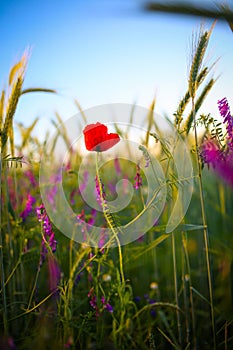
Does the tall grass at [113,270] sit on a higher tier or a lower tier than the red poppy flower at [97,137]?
lower

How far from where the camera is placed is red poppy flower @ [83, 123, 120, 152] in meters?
0.85

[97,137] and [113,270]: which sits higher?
[97,137]

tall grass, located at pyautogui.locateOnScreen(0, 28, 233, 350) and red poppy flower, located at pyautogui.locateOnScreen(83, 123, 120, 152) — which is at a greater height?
red poppy flower, located at pyautogui.locateOnScreen(83, 123, 120, 152)

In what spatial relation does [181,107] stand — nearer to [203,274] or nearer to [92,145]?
[92,145]

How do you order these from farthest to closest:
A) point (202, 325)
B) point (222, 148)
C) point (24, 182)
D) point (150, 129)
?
point (24, 182)
point (202, 325)
point (150, 129)
point (222, 148)

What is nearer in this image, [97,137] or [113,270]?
[97,137]

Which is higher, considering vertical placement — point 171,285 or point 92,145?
point 92,145

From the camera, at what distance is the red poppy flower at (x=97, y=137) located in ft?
2.78

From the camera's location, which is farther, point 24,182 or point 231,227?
point 24,182

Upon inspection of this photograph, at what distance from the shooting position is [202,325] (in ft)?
4.08

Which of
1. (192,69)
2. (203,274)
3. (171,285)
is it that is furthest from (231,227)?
(192,69)

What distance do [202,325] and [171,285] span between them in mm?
234

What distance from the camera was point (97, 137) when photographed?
85 centimetres

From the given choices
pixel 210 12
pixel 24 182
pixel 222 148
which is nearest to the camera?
pixel 210 12
